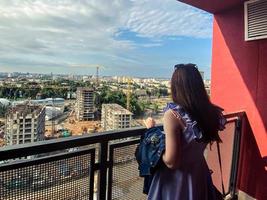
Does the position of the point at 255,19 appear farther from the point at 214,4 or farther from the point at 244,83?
the point at 244,83

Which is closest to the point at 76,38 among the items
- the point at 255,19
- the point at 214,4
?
the point at 214,4

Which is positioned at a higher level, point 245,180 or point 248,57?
point 248,57

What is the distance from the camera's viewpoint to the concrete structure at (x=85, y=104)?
9583 mm

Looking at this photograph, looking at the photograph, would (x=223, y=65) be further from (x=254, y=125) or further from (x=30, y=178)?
(x=30, y=178)

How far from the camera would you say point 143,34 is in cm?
3475

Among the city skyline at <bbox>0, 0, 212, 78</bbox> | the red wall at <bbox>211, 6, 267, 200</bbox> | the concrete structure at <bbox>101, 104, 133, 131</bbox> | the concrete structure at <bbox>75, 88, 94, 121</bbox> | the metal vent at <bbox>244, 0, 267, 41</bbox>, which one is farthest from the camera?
the city skyline at <bbox>0, 0, 212, 78</bbox>

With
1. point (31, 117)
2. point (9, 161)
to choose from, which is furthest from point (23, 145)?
point (31, 117)

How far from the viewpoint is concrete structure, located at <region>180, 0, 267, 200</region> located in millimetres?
2914

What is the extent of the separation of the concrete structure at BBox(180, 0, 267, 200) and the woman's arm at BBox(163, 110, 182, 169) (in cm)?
182

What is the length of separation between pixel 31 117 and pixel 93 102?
15.5 feet

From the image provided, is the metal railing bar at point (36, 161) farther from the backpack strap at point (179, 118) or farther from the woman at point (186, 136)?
the backpack strap at point (179, 118)

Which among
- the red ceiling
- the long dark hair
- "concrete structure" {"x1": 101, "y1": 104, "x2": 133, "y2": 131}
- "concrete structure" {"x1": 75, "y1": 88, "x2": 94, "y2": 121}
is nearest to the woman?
the long dark hair

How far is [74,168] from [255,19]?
2268 millimetres

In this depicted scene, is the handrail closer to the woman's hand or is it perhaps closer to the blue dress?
the woman's hand
